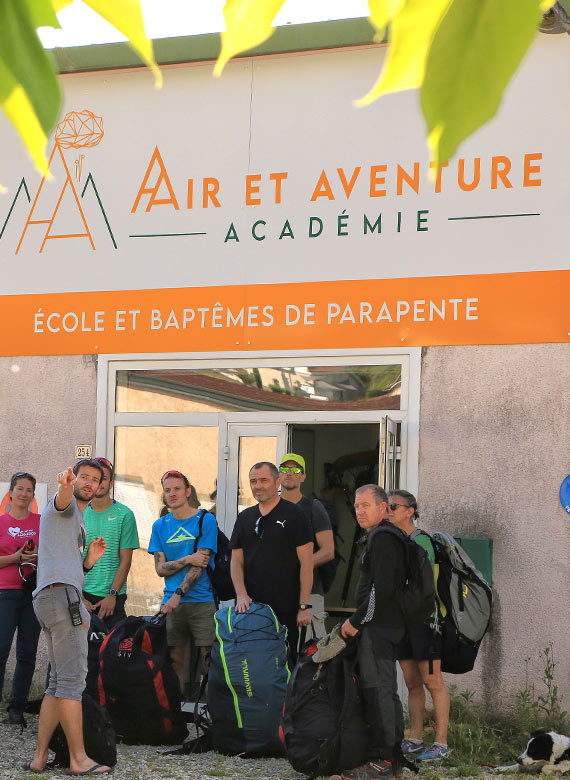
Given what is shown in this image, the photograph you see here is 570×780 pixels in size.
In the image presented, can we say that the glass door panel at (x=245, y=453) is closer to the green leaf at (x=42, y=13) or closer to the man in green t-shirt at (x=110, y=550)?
the man in green t-shirt at (x=110, y=550)

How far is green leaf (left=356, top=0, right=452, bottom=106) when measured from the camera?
54cm

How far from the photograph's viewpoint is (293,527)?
645 cm

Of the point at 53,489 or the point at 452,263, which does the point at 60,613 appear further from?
the point at 452,263

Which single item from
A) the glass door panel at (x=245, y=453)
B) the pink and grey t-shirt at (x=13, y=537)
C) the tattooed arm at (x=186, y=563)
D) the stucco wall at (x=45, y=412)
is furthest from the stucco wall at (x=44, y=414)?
the tattooed arm at (x=186, y=563)

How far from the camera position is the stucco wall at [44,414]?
8.21 metres

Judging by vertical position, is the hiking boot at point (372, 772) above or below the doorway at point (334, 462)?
below

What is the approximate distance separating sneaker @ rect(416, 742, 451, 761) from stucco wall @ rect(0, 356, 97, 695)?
324 centimetres

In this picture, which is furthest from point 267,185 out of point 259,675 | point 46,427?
point 259,675

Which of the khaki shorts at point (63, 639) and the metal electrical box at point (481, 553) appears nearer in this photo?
the khaki shorts at point (63, 639)

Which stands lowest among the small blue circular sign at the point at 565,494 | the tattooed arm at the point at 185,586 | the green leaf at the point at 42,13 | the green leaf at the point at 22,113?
the tattooed arm at the point at 185,586

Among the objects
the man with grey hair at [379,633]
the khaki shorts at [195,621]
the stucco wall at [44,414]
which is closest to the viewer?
the man with grey hair at [379,633]

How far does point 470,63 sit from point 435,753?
5.98 m

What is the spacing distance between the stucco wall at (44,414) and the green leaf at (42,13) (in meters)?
7.71

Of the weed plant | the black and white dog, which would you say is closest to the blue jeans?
the weed plant
